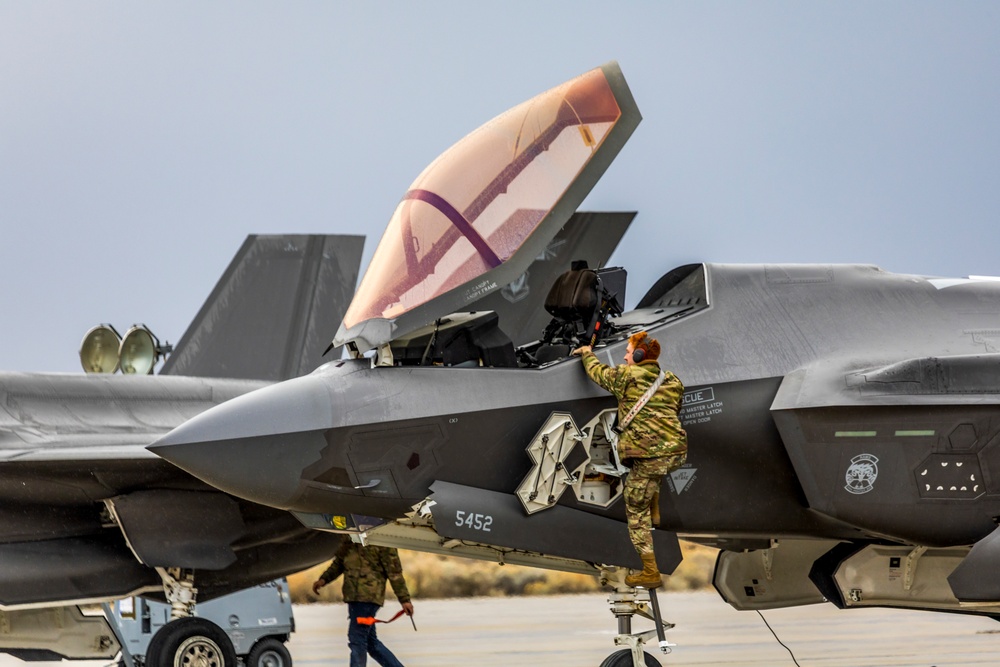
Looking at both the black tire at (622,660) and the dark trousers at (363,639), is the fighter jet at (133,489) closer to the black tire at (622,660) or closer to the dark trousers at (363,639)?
the dark trousers at (363,639)

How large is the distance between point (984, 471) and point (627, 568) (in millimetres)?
2309

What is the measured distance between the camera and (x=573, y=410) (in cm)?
746

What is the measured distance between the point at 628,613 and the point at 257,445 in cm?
254

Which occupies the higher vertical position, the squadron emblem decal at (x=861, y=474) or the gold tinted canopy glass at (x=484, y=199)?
the gold tinted canopy glass at (x=484, y=199)

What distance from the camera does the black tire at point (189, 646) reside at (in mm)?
9664

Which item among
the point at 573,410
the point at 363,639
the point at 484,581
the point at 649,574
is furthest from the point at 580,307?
the point at 484,581

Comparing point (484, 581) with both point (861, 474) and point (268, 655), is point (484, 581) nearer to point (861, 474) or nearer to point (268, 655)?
point (268, 655)

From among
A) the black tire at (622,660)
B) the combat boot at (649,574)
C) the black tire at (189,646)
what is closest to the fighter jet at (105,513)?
the black tire at (189,646)

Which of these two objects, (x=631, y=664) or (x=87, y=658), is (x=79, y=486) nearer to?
(x=87, y=658)

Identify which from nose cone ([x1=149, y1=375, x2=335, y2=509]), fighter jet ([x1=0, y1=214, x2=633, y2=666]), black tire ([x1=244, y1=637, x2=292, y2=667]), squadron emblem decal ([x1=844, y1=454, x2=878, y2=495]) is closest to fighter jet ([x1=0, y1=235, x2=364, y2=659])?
fighter jet ([x1=0, y1=214, x2=633, y2=666])

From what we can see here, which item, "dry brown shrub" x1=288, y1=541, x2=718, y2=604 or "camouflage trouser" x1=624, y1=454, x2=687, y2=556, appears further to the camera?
"dry brown shrub" x1=288, y1=541, x2=718, y2=604

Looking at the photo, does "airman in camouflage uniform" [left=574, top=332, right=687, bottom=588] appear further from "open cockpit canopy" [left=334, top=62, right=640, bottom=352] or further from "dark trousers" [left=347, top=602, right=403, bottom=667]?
"dark trousers" [left=347, top=602, right=403, bottom=667]

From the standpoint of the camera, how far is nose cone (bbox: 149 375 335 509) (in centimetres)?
695

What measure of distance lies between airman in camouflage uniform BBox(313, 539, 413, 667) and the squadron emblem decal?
12.4 ft
